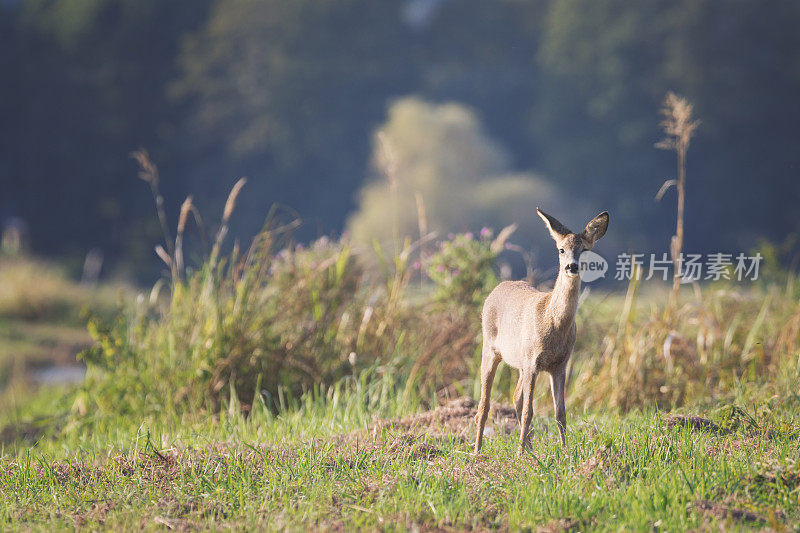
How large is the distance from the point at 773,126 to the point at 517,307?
22701mm

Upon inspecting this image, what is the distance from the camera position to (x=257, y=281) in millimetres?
5371

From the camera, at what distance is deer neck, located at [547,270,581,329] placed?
8.79 feet

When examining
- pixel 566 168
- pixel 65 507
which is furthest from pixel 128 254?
pixel 65 507

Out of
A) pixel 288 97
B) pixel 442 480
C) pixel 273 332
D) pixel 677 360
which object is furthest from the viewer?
pixel 288 97

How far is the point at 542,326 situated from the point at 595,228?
0.40m

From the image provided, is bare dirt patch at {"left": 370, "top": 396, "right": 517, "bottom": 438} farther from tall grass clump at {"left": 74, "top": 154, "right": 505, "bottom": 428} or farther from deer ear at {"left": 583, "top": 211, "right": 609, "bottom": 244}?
deer ear at {"left": 583, "top": 211, "right": 609, "bottom": 244}

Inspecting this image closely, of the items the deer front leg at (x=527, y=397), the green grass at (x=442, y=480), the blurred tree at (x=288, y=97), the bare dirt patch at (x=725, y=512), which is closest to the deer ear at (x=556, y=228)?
the deer front leg at (x=527, y=397)

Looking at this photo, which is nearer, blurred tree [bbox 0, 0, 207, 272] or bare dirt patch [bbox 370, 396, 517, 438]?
bare dirt patch [bbox 370, 396, 517, 438]

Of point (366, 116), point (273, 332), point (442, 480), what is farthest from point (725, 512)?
point (366, 116)

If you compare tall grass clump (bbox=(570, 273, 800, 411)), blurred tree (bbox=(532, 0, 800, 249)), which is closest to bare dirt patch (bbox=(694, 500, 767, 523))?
tall grass clump (bbox=(570, 273, 800, 411))

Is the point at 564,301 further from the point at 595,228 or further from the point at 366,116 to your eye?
the point at 366,116

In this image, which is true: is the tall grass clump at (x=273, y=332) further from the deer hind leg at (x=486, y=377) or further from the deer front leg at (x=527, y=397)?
the deer front leg at (x=527, y=397)

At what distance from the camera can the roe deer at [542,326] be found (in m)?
2.60

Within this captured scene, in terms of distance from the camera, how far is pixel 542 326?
2727 mm
